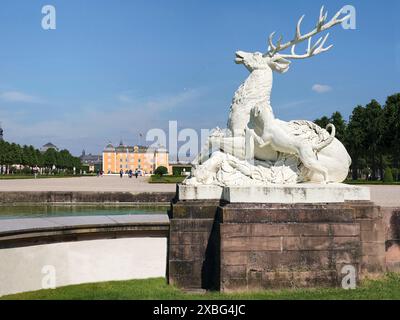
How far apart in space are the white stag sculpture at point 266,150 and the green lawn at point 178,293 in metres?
1.69

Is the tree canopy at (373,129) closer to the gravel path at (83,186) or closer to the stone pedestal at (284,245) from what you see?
the gravel path at (83,186)

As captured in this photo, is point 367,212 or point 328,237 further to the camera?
point 367,212

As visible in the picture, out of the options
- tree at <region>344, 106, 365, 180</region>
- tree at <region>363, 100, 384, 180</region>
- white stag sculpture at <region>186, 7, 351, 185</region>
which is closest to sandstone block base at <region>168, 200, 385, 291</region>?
white stag sculpture at <region>186, 7, 351, 185</region>

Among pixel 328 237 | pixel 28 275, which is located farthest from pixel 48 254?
pixel 328 237

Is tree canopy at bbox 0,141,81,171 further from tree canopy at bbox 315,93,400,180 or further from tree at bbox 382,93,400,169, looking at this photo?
tree at bbox 382,93,400,169

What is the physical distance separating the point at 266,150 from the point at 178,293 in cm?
258

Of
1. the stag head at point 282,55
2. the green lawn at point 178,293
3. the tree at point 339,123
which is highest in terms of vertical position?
the tree at point 339,123

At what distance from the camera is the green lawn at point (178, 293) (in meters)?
5.52

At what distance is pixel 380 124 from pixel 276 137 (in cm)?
3763

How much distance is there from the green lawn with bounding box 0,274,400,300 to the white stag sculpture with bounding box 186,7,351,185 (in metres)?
1.69

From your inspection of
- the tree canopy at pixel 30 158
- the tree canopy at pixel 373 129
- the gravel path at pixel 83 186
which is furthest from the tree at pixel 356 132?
the tree canopy at pixel 30 158
